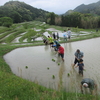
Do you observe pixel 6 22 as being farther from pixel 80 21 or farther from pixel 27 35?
pixel 80 21

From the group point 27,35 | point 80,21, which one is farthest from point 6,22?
point 80,21

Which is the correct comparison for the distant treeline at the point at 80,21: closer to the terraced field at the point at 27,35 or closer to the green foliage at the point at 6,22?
the terraced field at the point at 27,35

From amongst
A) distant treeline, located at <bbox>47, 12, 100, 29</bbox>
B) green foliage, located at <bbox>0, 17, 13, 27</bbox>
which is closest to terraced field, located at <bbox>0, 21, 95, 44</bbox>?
green foliage, located at <bbox>0, 17, 13, 27</bbox>

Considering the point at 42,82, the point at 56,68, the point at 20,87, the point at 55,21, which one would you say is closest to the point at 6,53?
the point at 56,68

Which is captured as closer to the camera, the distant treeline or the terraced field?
the terraced field

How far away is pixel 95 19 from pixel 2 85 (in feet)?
166

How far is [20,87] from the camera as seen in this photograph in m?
5.10

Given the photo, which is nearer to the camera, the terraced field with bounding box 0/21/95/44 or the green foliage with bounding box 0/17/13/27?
the terraced field with bounding box 0/21/95/44

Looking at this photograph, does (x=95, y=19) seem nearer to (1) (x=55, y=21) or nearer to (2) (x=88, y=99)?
(1) (x=55, y=21)

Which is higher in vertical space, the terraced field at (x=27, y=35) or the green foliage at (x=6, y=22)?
the green foliage at (x=6, y=22)

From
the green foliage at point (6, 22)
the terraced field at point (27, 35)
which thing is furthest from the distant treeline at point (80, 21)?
the green foliage at point (6, 22)

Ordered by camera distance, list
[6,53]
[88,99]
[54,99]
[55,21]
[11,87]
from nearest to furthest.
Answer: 1. [54,99]
2. [88,99]
3. [11,87]
4. [6,53]
5. [55,21]

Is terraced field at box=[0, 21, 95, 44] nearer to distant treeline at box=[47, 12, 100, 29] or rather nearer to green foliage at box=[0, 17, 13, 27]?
green foliage at box=[0, 17, 13, 27]

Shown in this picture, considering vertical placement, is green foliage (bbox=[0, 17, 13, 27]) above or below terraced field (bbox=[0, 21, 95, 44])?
above
